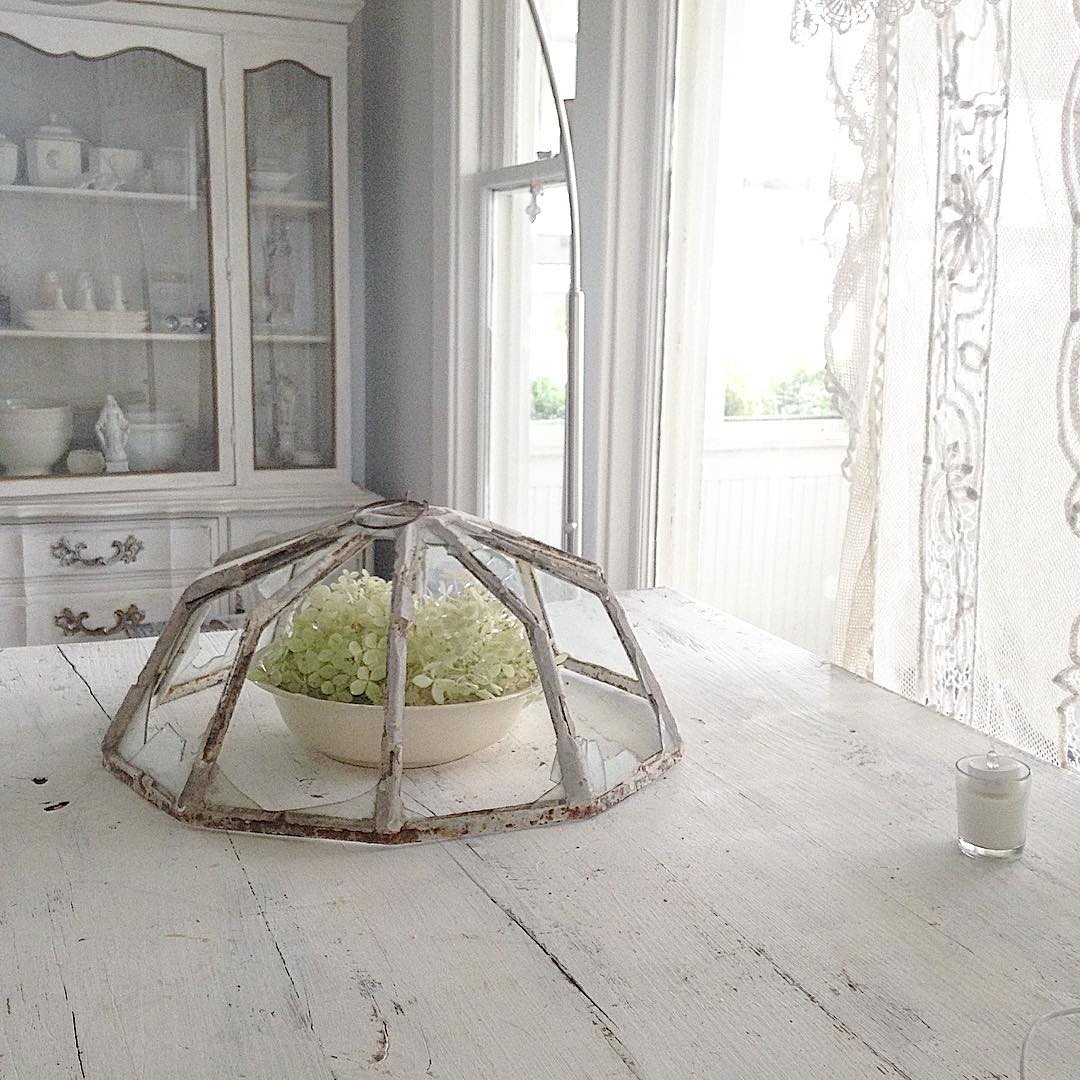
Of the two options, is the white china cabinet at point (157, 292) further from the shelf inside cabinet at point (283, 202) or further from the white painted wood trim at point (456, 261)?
the white painted wood trim at point (456, 261)

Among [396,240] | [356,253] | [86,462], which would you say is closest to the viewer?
[86,462]

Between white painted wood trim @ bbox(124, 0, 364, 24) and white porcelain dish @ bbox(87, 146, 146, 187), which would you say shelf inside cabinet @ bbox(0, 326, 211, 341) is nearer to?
white porcelain dish @ bbox(87, 146, 146, 187)

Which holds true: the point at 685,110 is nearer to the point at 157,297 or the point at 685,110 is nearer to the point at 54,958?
the point at 157,297

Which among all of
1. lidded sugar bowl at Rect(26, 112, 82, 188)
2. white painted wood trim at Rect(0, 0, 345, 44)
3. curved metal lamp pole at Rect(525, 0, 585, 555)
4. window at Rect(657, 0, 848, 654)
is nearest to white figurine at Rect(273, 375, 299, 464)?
lidded sugar bowl at Rect(26, 112, 82, 188)

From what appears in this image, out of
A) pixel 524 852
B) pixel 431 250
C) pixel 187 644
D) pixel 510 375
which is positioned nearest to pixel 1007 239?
pixel 524 852

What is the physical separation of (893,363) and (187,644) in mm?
911

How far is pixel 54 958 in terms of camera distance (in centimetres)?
79

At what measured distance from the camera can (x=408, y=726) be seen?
1.07 meters

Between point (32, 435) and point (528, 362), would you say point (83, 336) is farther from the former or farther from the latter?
point (528, 362)

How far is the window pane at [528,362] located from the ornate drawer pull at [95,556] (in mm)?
849

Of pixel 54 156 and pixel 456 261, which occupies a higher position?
pixel 54 156

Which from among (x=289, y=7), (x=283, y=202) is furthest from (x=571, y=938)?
(x=289, y=7)

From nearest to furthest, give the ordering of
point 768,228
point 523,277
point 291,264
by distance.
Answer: point 768,228 < point 523,277 < point 291,264

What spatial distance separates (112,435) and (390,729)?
2181 mm
